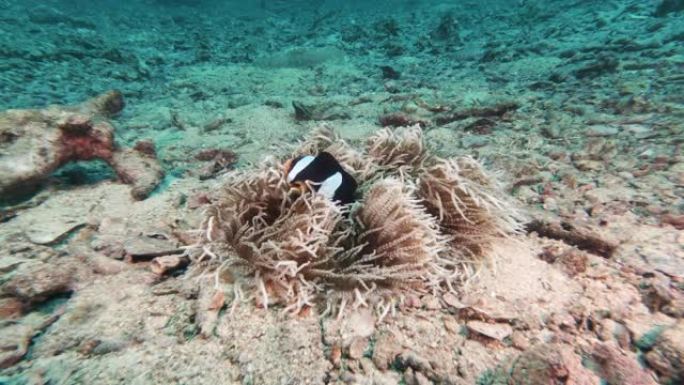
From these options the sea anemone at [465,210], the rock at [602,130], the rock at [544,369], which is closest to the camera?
the rock at [544,369]

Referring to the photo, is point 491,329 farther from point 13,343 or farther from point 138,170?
point 138,170

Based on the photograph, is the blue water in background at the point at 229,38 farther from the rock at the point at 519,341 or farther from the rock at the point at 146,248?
the rock at the point at 519,341

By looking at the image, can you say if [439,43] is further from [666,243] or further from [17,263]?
[17,263]

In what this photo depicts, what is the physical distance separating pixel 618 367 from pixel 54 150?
12.9 feet

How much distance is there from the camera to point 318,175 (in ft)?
6.62

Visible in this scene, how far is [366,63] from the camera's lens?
8930 mm

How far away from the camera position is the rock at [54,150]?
9.41ft

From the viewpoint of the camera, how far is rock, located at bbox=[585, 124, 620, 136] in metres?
3.71

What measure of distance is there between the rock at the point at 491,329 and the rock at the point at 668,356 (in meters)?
0.55

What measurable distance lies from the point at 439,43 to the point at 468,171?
30.1ft

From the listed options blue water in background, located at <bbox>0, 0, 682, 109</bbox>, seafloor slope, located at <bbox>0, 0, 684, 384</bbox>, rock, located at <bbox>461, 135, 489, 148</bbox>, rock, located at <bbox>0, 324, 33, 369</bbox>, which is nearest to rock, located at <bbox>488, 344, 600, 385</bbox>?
seafloor slope, located at <bbox>0, 0, 684, 384</bbox>

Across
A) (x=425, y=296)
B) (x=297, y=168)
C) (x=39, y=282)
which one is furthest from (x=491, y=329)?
(x=39, y=282)

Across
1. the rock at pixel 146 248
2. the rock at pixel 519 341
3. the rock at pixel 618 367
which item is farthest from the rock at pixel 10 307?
the rock at pixel 618 367

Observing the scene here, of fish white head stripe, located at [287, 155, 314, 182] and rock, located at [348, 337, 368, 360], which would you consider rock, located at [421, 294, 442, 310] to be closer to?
rock, located at [348, 337, 368, 360]
